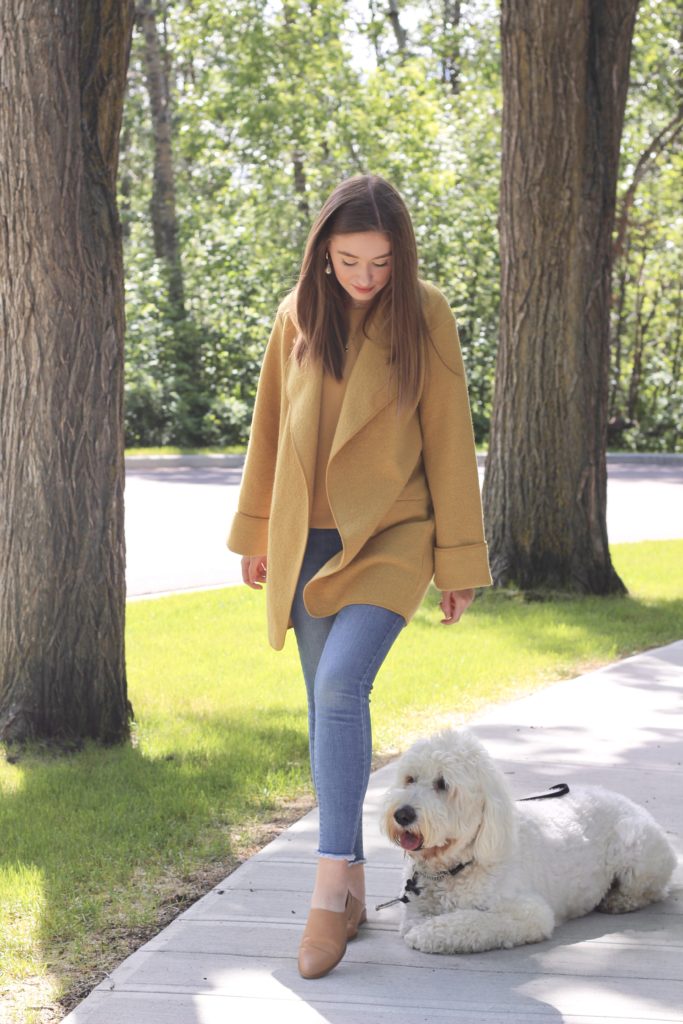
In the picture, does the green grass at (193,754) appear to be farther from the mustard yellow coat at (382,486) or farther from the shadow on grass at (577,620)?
the mustard yellow coat at (382,486)

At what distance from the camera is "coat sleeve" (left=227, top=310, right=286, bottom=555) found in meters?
3.93

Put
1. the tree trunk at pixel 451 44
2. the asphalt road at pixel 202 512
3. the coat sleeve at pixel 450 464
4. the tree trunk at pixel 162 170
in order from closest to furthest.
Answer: the coat sleeve at pixel 450 464
the asphalt road at pixel 202 512
the tree trunk at pixel 162 170
the tree trunk at pixel 451 44

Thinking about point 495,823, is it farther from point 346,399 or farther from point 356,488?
point 346,399

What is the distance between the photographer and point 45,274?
224 inches

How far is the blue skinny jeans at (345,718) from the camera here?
3469 millimetres

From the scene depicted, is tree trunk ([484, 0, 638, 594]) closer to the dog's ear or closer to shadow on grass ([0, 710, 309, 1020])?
shadow on grass ([0, 710, 309, 1020])

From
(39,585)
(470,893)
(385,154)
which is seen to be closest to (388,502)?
(470,893)

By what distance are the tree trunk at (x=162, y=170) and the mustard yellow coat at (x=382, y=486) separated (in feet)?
70.6

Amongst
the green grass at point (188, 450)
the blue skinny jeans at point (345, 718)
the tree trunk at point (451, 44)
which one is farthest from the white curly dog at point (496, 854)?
the tree trunk at point (451, 44)

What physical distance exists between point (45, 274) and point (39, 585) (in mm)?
1292

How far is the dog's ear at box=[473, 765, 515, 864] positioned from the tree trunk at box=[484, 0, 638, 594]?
6140 millimetres

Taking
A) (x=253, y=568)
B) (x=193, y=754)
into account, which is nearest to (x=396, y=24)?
(x=193, y=754)

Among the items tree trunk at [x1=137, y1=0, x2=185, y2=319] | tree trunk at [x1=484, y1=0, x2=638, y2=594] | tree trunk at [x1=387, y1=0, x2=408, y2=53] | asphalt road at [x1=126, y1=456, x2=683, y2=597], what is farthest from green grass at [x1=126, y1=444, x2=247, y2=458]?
tree trunk at [x1=387, y1=0, x2=408, y2=53]

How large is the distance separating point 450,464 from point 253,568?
81 centimetres
